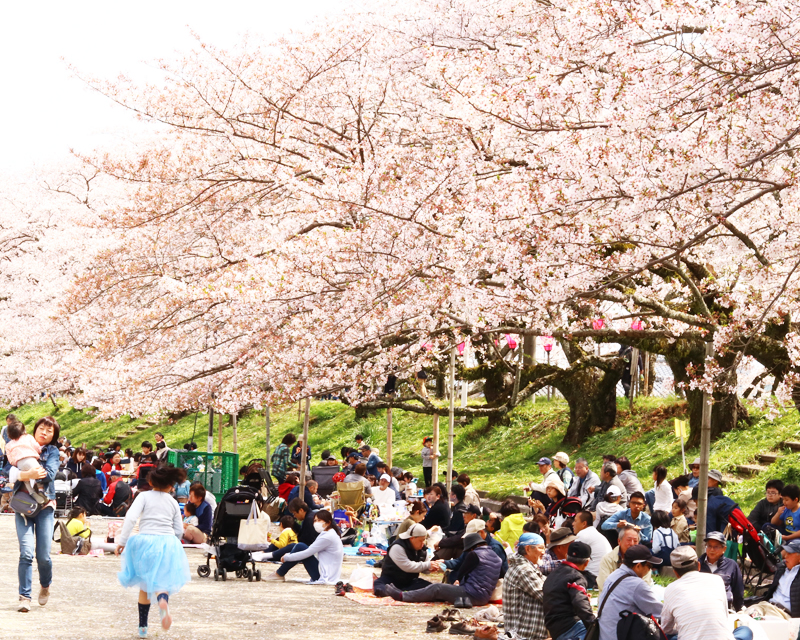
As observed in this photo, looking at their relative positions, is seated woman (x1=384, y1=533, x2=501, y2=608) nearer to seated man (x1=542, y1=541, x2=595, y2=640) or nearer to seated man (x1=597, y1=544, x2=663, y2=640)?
seated man (x1=542, y1=541, x2=595, y2=640)

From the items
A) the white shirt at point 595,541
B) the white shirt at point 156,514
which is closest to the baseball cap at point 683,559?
the white shirt at point 595,541

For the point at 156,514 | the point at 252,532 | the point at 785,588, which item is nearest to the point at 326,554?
the point at 252,532

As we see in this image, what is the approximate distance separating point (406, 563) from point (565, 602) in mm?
3497

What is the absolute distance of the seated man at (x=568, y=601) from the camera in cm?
744

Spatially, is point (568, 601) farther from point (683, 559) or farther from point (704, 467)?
point (704, 467)

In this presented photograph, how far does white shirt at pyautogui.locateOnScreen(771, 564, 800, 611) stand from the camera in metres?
8.65

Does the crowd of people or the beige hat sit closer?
the crowd of people

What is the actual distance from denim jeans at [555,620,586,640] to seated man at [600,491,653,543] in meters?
3.72

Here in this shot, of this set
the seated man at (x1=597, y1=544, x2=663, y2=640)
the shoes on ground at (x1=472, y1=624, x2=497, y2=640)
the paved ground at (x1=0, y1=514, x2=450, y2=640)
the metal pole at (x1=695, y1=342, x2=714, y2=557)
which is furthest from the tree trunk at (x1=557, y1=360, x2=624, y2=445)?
the seated man at (x1=597, y1=544, x2=663, y2=640)

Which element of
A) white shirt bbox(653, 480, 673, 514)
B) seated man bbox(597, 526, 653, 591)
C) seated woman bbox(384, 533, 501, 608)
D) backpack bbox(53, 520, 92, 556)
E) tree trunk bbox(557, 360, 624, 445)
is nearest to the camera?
seated man bbox(597, 526, 653, 591)

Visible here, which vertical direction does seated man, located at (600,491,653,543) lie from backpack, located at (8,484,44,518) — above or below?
below

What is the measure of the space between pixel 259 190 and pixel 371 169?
149 inches

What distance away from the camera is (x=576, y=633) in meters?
7.39

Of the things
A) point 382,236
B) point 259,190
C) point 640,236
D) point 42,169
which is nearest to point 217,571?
point 382,236
